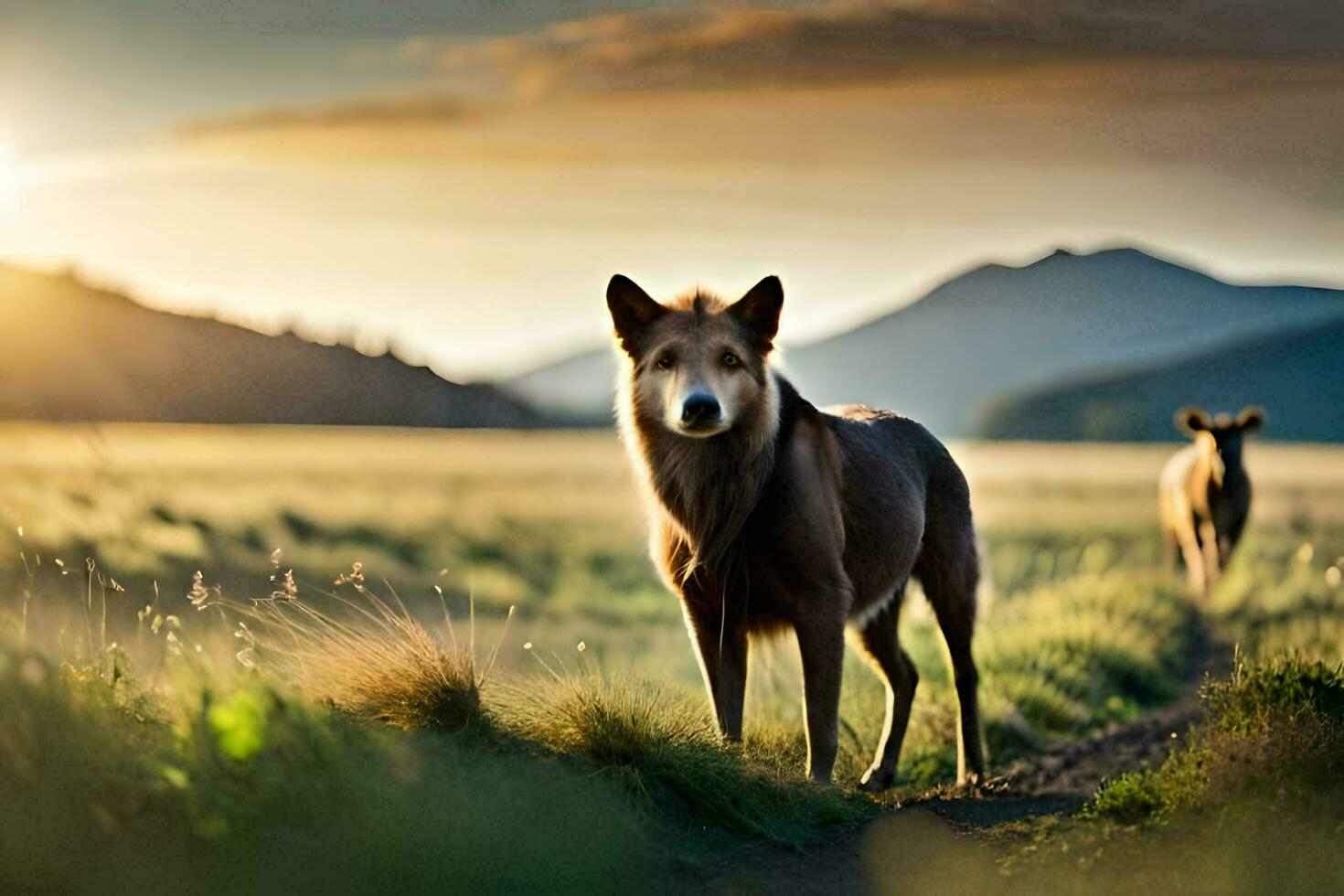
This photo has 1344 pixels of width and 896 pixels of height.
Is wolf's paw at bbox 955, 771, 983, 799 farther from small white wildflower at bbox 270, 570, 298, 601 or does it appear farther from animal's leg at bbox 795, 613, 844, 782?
small white wildflower at bbox 270, 570, 298, 601

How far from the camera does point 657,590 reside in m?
21.3

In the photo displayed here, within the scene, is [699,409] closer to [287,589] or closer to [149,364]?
[287,589]

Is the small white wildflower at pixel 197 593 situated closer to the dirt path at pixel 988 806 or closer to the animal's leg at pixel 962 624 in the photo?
the dirt path at pixel 988 806

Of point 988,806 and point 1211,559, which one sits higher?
point 1211,559

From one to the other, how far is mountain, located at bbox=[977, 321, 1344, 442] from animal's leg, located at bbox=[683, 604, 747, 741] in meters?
120

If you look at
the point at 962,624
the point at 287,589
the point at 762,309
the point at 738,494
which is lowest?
the point at 962,624

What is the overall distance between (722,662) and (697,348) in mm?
1804

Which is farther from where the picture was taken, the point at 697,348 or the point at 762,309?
the point at 762,309

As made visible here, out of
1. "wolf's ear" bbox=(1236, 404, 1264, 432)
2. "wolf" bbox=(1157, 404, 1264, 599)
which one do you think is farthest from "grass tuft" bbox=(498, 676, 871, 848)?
"wolf's ear" bbox=(1236, 404, 1264, 432)

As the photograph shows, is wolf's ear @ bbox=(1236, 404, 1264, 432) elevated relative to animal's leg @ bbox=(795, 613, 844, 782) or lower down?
elevated

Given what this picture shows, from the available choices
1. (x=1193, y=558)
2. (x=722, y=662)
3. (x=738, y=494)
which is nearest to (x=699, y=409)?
(x=738, y=494)

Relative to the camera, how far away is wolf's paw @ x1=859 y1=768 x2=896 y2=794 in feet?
28.4

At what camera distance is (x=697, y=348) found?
6.99 meters

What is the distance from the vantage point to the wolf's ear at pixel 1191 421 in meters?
20.2
